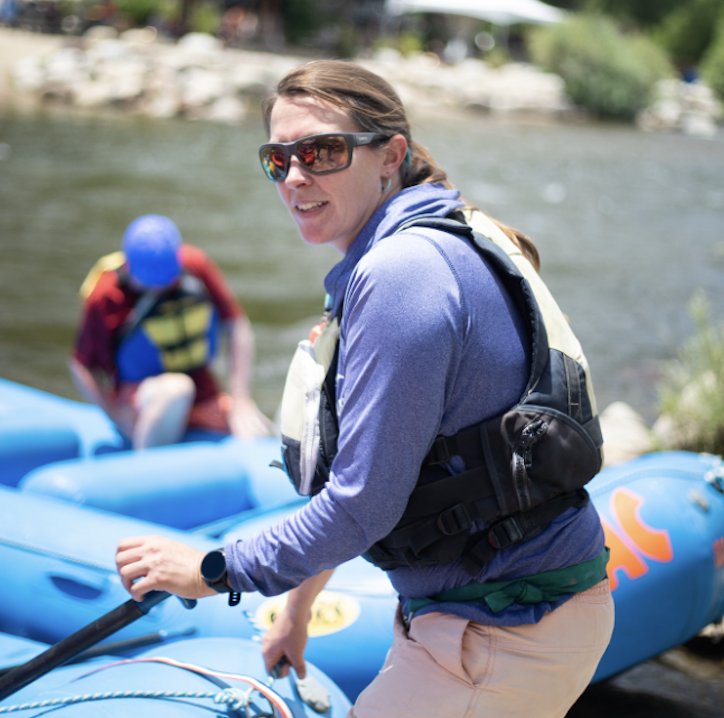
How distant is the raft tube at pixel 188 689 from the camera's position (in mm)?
1705

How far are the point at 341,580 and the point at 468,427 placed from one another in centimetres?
129

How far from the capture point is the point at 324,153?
148 centimetres

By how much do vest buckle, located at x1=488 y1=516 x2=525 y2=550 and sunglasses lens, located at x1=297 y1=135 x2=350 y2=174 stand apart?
2.26 ft

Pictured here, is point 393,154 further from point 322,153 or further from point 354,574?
point 354,574

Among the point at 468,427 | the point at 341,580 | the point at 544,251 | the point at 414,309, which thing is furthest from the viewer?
the point at 544,251

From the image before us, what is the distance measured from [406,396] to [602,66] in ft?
97.5

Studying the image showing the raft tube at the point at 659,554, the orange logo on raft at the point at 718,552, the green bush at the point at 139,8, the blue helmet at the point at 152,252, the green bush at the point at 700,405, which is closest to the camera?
the raft tube at the point at 659,554

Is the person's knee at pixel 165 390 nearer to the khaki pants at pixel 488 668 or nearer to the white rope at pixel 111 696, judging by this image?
the white rope at pixel 111 696

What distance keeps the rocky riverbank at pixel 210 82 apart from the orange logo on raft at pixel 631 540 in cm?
2005

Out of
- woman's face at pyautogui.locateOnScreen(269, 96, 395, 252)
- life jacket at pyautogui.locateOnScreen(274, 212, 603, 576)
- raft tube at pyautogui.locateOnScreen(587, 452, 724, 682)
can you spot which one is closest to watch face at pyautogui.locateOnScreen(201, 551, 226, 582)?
life jacket at pyautogui.locateOnScreen(274, 212, 603, 576)

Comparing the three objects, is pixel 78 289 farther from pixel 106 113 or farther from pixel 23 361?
pixel 106 113

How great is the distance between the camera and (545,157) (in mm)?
19578

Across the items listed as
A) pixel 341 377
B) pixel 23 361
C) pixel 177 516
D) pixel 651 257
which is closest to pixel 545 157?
pixel 651 257

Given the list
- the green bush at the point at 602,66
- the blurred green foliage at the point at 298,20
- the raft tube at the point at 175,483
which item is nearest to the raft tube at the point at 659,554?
the raft tube at the point at 175,483
